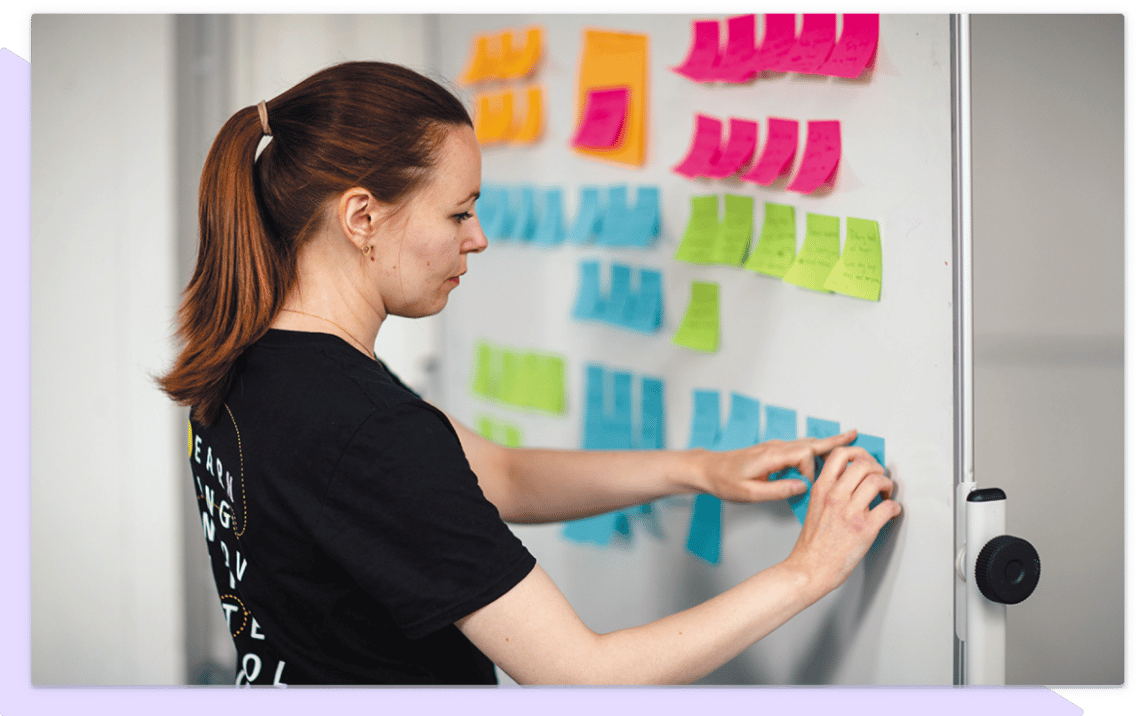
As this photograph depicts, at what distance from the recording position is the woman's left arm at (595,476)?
1.04 m

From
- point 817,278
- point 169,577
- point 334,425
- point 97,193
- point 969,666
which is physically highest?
point 97,193

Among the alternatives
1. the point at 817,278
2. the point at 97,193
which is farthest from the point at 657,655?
the point at 97,193

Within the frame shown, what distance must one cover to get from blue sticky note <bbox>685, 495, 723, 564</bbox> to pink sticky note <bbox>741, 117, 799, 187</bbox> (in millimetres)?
414

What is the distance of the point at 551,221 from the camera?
61.6 inches

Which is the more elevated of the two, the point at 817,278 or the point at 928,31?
the point at 928,31

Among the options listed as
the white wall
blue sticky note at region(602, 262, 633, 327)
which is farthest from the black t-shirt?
blue sticky note at region(602, 262, 633, 327)

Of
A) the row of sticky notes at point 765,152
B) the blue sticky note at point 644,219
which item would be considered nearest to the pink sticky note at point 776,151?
the row of sticky notes at point 765,152

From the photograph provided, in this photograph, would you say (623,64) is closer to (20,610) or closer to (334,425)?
(334,425)

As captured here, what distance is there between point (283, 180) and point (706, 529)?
695 millimetres

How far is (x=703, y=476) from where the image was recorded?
3.52 feet

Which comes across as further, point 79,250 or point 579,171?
point 579,171

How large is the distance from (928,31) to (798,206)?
0.22 meters

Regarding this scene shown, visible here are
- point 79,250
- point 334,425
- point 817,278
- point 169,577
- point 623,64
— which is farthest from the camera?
point 169,577

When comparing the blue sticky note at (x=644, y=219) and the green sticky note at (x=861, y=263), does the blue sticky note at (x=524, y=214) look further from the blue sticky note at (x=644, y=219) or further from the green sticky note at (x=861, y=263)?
the green sticky note at (x=861, y=263)
